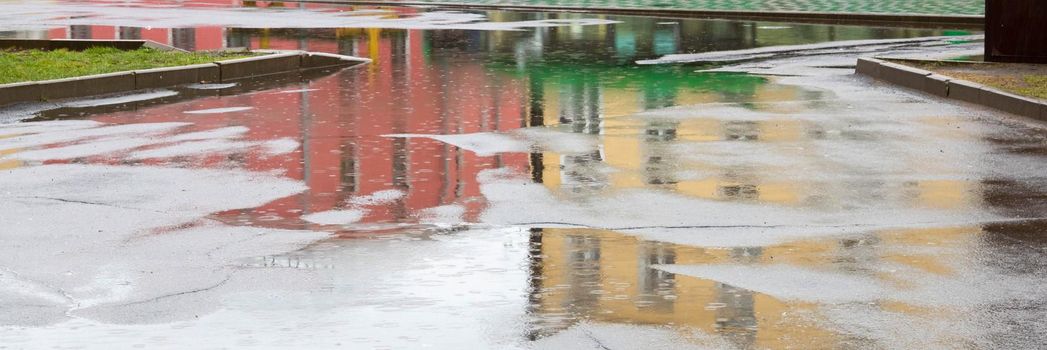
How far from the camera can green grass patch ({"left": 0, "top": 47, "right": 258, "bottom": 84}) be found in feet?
62.0

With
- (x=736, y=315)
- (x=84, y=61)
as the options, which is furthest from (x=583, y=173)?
(x=84, y=61)

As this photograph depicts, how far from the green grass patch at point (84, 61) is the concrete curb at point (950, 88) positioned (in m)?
7.46

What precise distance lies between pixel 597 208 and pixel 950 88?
8240mm

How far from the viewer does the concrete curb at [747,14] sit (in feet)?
104

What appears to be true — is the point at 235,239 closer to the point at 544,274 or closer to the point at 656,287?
the point at 544,274

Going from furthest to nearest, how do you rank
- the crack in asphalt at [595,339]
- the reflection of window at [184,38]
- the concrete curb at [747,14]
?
the concrete curb at [747,14]
the reflection of window at [184,38]
the crack in asphalt at [595,339]

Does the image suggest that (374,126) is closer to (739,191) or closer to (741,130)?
(741,130)

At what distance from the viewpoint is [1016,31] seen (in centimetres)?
2088

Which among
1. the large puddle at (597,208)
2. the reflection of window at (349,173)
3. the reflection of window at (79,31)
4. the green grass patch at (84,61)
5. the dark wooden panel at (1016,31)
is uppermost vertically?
the dark wooden panel at (1016,31)

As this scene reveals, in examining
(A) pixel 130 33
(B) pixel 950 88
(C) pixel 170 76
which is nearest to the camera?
(B) pixel 950 88

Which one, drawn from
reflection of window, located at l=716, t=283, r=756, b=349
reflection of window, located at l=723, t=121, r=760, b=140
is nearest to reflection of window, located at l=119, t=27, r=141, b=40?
reflection of window, located at l=723, t=121, r=760, b=140

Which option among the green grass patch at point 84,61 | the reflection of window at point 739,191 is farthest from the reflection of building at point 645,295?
the green grass patch at point 84,61

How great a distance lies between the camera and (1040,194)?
11.1 metres

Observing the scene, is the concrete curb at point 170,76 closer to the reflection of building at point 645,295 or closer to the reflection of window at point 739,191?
the reflection of window at point 739,191
